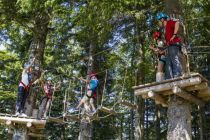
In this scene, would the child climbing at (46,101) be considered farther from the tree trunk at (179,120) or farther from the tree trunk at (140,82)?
the tree trunk at (179,120)

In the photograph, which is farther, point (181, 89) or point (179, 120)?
point (179, 120)

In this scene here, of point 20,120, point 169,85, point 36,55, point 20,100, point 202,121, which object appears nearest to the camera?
point 169,85

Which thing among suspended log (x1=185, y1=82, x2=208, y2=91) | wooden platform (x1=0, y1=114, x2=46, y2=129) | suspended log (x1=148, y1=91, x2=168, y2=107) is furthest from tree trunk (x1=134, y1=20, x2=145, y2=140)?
suspended log (x1=185, y1=82, x2=208, y2=91)

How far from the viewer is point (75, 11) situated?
11.3 m

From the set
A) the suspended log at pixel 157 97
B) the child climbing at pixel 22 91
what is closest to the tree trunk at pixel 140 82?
the child climbing at pixel 22 91

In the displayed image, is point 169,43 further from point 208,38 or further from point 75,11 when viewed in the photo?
point 208,38

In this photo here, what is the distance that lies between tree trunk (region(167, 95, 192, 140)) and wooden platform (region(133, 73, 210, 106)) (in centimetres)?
17

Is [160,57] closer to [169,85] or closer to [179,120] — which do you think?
[169,85]

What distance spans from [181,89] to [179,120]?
2.13ft

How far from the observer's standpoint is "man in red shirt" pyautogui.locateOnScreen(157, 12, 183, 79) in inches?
269

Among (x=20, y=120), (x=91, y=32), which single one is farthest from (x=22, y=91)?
(x=91, y=32)

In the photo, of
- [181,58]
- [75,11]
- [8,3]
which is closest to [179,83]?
[181,58]

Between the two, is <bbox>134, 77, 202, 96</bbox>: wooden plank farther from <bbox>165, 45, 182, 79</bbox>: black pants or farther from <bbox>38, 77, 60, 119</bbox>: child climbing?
<bbox>38, 77, 60, 119</bbox>: child climbing

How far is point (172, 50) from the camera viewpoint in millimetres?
6906
